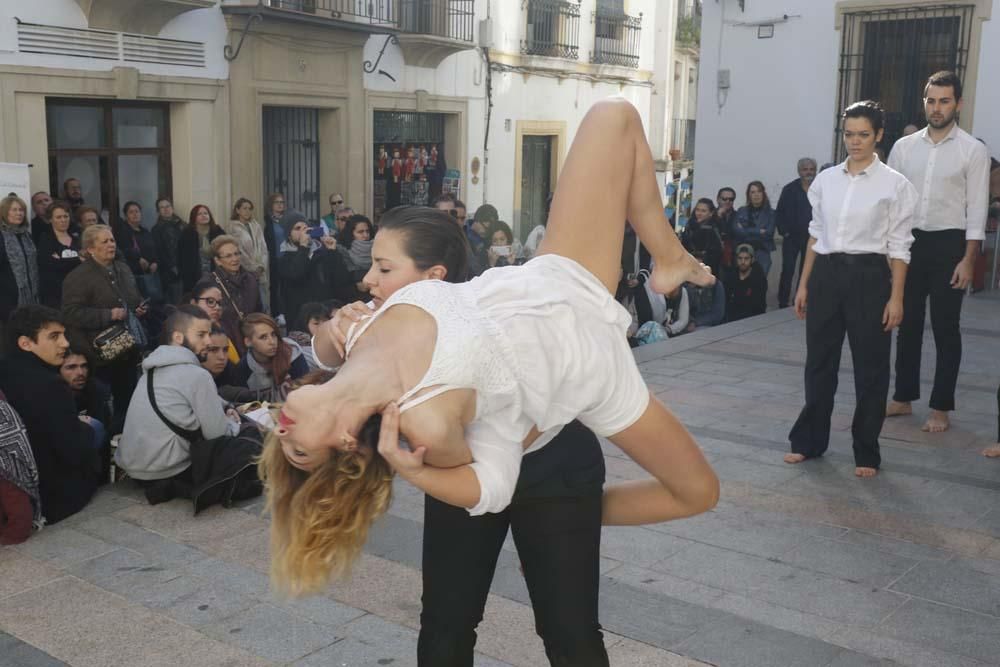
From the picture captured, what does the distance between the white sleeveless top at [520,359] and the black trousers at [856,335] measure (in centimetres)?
308

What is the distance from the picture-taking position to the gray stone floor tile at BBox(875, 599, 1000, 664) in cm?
368

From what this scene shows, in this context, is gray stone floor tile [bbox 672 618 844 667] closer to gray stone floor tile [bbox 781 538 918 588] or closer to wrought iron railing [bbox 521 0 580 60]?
gray stone floor tile [bbox 781 538 918 588]

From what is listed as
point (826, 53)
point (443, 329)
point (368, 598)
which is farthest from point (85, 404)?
point (826, 53)

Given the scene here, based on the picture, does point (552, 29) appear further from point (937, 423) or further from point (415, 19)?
point (937, 423)

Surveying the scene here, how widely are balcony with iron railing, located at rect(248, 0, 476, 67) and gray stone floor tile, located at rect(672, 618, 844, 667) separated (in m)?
12.1

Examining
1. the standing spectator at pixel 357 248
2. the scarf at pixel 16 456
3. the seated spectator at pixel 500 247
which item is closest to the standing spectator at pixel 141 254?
the standing spectator at pixel 357 248

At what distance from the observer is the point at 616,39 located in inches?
920

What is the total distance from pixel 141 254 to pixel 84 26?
9.29 ft

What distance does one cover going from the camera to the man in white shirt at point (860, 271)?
522 cm

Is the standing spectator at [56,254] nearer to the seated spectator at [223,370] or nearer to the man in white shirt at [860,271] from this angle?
the seated spectator at [223,370]

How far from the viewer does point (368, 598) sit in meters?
4.15

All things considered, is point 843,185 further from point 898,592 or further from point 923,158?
point 898,592

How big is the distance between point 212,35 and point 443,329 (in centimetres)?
1227

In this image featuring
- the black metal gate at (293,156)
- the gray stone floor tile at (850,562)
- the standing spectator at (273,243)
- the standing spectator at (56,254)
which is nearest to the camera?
the gray stone floor tile at (850,562)
